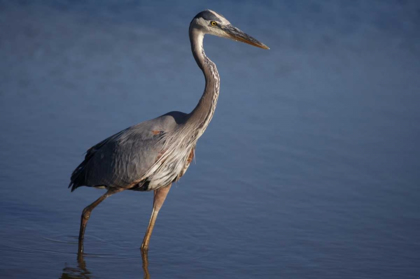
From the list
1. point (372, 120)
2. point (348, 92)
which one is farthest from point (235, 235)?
point (348, 92)

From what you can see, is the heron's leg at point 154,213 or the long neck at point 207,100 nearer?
the long neck at point 207,100

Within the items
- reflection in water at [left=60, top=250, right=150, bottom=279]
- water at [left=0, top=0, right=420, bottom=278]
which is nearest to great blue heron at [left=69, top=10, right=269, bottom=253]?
reflection in water at [left=60, top=250, right=150, bottom=279]

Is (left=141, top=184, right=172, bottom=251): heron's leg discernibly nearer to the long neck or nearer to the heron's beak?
the long neck

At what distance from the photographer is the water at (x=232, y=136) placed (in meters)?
6.22

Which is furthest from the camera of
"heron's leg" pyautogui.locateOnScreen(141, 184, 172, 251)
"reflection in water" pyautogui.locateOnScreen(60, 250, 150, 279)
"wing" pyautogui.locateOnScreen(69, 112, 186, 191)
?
"heron's leg" pyautogui.locateOnScreen(141, 184, 172, 251)

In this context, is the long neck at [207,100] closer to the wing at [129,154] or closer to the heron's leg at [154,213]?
the wing at [129,154]

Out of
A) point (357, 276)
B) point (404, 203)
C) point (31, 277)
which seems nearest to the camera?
point (31, 277)

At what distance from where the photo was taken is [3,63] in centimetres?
1122

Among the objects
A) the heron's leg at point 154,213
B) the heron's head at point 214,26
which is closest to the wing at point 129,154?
the heron's leg at point 154,213

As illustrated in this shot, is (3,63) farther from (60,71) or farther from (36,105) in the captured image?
(36,105)

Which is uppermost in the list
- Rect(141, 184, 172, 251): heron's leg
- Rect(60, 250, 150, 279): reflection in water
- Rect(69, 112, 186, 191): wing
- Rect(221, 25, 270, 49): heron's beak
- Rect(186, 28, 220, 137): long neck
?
Rect(221, 25, 270, 49): heron's beak

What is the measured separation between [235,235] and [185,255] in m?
0.61

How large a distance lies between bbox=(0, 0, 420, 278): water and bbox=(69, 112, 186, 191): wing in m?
0.56

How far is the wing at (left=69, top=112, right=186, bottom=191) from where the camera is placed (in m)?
5.96
